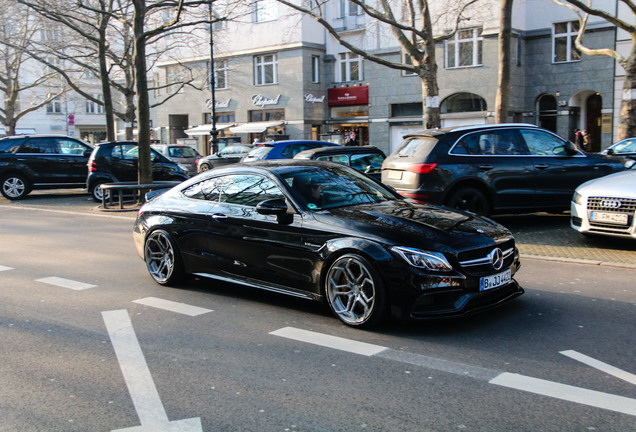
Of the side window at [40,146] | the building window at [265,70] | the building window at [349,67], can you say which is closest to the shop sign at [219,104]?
the building window at [265,70]

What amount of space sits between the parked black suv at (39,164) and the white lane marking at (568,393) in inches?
706

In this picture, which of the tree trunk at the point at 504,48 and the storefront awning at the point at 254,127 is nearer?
the tree trunk at the point at 504,48

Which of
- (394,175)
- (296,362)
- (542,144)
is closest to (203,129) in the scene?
(394,175)

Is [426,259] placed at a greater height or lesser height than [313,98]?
lesser

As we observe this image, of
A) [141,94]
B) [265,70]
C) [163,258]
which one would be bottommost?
[163,258]

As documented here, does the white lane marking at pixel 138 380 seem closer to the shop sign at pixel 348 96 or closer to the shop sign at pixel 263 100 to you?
the shop sign at pixel 348 96

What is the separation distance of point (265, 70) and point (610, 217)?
3740cm

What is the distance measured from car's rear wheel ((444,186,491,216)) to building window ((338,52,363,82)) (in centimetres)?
3112

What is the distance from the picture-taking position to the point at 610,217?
9.12 meters

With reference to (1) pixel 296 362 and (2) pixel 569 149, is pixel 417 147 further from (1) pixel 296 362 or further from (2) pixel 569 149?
(1) pixel 296 362

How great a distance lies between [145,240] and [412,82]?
31.7 m

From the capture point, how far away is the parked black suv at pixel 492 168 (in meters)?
10.8

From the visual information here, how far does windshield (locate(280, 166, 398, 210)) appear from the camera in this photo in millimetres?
6367

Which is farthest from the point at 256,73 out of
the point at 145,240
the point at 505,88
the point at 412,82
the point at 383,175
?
the point at 145,240
